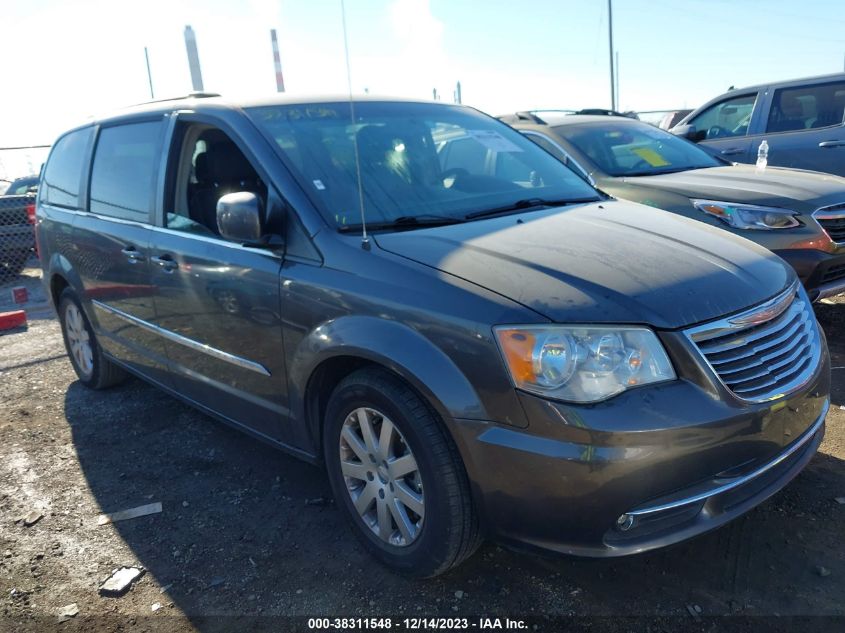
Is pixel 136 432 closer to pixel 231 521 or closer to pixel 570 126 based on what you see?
pixel 231 521

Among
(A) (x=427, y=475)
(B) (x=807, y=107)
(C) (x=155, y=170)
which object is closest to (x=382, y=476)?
(A) (x=427, y=475)

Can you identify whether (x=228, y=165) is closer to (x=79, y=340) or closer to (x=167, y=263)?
(x=167, y=263)

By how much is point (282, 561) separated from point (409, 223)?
4.79 feet

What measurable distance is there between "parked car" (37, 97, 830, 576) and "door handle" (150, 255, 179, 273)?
0.02 m

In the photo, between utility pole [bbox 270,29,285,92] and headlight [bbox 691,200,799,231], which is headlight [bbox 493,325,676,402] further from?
utility pole [bbox 270,29,285,92]

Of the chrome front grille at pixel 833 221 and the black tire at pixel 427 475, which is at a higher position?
the chrome front grille at pixel 833 221

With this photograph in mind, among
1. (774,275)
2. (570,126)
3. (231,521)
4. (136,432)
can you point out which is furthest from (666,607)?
(570,126)

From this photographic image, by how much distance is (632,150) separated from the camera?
19.3 ft

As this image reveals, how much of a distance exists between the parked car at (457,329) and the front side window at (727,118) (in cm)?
510

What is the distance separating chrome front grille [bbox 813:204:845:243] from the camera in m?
4.62

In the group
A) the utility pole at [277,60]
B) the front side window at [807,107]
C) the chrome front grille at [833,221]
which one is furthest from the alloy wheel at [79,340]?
the utility pole at [277,60]

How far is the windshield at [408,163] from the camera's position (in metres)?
2.82

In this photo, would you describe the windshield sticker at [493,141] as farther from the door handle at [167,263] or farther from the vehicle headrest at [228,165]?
the door handle at [167,263]

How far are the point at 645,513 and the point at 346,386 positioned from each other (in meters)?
1.10
